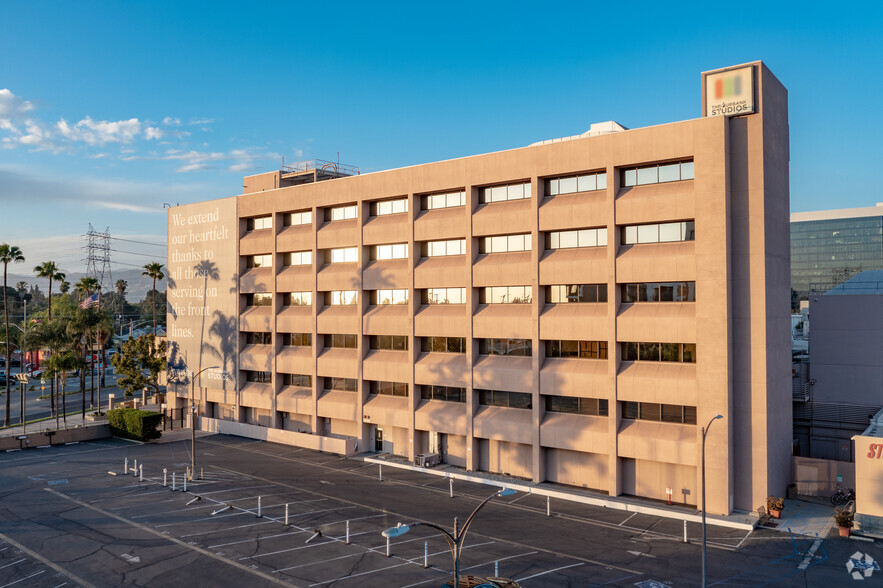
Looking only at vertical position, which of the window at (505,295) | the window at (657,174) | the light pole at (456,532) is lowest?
the light pole at (456,532)

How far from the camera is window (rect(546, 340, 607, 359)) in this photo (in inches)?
1626

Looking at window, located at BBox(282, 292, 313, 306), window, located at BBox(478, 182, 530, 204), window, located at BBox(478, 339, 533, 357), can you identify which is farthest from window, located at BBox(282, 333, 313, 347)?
window, located at BBox(478, 182, 530, 204)

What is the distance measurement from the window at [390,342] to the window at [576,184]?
57.8ft

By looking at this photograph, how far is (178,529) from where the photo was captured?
33594 millimetres

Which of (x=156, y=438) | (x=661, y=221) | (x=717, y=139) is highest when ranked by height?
(x=717, y=139)

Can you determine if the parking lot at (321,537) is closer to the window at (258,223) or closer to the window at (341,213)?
the window at (341,213)

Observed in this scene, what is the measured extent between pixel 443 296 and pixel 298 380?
65.4 ft

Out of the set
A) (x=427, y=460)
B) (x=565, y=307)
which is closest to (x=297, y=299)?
(x=427, y=460)

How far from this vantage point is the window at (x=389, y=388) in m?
51.8

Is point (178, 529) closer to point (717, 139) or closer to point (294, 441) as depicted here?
point (294, 441)

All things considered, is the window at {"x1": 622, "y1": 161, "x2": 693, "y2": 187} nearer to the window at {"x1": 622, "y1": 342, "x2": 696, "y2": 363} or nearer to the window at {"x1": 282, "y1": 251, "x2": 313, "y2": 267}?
the window at {"x1": 622, "y1": 342, "x2": 696, "y2": 363}

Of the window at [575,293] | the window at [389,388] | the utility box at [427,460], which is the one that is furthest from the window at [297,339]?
the window at [575,293]

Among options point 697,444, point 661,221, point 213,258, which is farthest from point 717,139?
point 213,258

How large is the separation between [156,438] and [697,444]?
163 feet
